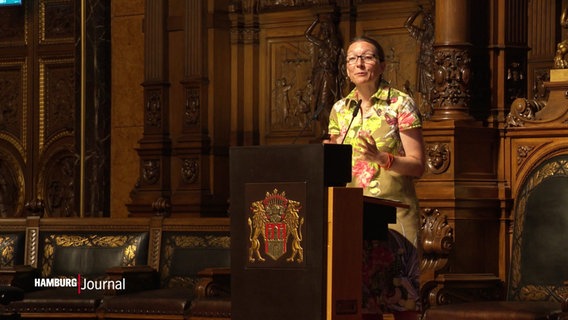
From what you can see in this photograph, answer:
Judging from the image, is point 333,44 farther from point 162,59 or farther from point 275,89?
point 162,59

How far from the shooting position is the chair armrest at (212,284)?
7395mm

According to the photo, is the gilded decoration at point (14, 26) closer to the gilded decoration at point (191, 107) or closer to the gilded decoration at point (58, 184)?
the gilded decoration at point (58, 184)

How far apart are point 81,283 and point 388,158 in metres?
3.90

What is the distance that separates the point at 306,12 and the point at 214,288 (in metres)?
2.88

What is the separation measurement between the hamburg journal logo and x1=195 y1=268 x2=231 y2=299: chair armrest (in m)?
0.56

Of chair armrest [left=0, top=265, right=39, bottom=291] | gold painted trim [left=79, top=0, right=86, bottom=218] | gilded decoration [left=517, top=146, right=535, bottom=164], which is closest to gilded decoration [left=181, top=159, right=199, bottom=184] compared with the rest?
gold painted trim [left=79, top=0, right=86, bottom=218]

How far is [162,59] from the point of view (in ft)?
33.1

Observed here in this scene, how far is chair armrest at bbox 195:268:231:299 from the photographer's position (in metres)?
7.39

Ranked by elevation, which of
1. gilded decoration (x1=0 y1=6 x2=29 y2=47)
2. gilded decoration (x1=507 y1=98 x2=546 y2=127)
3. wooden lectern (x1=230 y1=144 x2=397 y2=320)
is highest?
gilded decoration (x1=0 y1=6 x2=29 y2=47)

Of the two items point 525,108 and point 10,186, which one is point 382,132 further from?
point 10,186

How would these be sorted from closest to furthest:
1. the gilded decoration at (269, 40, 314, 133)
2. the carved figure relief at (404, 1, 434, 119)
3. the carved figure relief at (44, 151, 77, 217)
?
1. the carved figure relief at (404, 1, 434, 119)
2. the gilded decoration at (269, 40, 314, 133)
3. the carved figure relief at (44, 151, 77, 217)

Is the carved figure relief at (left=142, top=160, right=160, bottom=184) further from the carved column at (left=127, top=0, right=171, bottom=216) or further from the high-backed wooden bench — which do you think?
the high-backed wooden bench

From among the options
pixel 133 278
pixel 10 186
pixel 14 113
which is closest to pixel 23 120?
pixel 14 113

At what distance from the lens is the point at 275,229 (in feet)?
14.3
